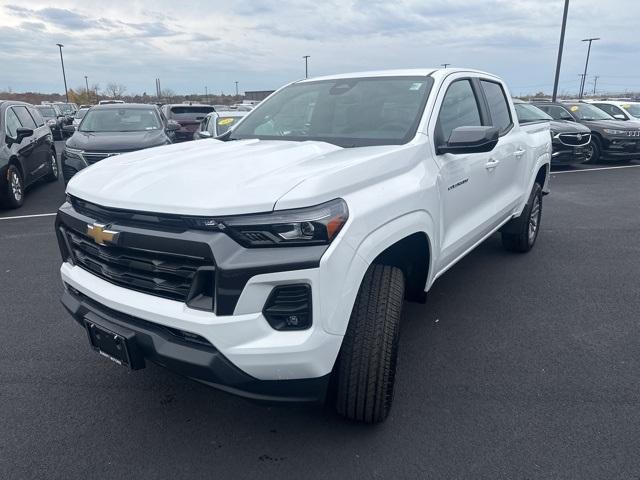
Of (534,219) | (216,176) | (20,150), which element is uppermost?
(216,176)

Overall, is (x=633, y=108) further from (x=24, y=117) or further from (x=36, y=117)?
(x=24, y=117)

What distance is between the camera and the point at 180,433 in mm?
2652

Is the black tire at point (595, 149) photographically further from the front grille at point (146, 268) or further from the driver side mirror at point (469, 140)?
the front grille at point (146, 268)

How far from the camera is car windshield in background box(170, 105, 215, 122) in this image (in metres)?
15.1

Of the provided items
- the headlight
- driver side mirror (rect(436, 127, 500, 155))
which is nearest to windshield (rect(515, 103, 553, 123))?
driver side mirror (rect(436, 127, 500, 155))

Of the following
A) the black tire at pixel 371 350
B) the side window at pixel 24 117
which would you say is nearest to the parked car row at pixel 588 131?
the black tire at pixel 371 350

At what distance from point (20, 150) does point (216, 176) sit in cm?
750

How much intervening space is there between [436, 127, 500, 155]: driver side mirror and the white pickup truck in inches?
0.4

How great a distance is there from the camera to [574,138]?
12.0 m

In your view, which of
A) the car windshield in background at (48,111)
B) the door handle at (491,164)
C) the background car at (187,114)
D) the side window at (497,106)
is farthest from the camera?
the car windshield in background at (48,111)

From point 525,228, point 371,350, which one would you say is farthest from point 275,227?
point 525,228

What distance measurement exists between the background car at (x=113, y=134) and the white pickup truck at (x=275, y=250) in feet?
17.5

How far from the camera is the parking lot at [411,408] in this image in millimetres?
2408

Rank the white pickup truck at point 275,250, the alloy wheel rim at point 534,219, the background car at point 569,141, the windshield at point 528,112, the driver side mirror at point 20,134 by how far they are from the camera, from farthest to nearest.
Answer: the background car at point 569,141, the windshield at point 528,112, the driver side mirror at point 20,134, the alloy wheel rim at point 534,219, the white pickup truck at point 275,250
